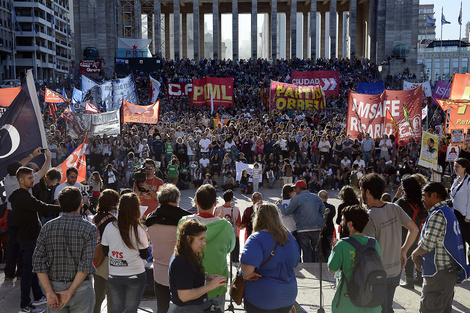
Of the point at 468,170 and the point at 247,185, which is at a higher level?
the point at 468,170

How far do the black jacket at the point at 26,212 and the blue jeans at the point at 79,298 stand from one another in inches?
58.4

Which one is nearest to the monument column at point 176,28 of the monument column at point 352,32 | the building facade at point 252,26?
the building facade at point 252,26

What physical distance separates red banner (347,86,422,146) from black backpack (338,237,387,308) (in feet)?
44.4

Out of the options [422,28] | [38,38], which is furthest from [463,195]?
[422,28]

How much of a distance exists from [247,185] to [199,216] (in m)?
12.8

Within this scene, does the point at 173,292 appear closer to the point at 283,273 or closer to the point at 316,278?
the point at 283,273

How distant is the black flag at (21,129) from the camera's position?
7402 mm

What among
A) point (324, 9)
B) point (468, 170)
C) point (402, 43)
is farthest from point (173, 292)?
point (324, 9)

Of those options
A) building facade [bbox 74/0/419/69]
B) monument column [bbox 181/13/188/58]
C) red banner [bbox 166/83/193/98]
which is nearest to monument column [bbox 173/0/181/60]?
building facade [bbox 74/0/419/69]

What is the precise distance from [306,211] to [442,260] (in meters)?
3.22

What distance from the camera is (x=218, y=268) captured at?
4.56m

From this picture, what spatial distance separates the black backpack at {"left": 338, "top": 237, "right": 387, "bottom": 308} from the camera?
4121 mm

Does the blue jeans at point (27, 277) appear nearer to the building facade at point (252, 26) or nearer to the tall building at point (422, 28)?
the building facade at point (252, 26)

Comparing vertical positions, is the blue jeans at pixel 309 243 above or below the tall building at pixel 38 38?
below
